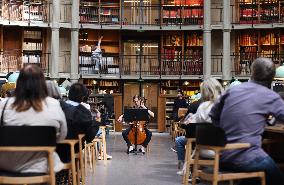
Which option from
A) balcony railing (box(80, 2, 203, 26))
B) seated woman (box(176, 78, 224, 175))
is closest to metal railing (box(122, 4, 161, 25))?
balcony railing (box(80, 2, 203, 26))

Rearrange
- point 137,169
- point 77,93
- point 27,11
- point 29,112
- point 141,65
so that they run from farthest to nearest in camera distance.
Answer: point 141,65, point 27,11, point 137,169, point 77,93, point 29,112

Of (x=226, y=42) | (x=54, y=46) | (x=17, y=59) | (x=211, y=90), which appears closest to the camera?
(x=211, y=90)

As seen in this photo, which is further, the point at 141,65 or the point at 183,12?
the point at 183,12

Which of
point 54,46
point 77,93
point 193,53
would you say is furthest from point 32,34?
point 77,93

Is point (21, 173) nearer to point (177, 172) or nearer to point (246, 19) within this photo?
point (177, 172)

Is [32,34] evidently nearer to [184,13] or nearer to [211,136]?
[184,13]

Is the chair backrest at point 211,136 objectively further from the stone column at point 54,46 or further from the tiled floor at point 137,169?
the stone column at point 54,46

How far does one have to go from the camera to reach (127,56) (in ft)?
80.3

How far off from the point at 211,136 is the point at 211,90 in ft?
7.20

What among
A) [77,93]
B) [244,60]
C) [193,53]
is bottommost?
[77,93]

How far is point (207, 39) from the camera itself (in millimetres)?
22938

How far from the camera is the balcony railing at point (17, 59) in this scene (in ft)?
74.0

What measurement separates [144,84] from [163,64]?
1.26 metres

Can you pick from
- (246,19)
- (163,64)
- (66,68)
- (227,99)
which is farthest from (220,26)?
(227,99)
